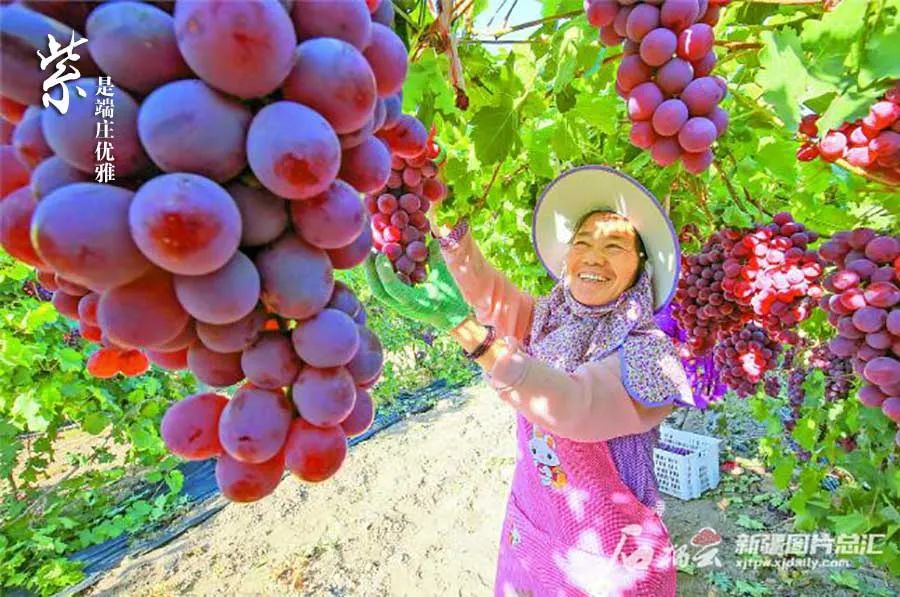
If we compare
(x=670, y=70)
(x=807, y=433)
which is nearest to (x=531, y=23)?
(x=670, y=70)

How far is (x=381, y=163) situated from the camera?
25.5 inches

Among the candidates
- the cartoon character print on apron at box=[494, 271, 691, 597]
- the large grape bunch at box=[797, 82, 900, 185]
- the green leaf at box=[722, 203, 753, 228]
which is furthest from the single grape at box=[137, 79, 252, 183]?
the green leaf at box=[722, 203, 753, 228]

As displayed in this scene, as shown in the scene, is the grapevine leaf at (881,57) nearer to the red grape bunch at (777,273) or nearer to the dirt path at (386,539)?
the red grape bunch at (777,273)

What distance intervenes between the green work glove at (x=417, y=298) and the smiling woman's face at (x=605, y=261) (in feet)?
1.82

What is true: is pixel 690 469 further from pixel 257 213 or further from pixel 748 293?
pixel 257 213

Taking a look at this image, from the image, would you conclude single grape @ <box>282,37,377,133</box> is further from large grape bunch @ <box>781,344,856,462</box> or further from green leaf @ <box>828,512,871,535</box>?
green leaf @ <box>828,512,871,535</box>

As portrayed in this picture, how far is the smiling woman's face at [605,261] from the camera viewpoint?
2088 mm

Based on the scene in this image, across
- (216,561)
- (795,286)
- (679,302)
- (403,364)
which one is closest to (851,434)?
(679,302)

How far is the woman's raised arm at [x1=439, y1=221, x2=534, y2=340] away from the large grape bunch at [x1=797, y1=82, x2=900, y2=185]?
1.42 m

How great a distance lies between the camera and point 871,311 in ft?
4.15

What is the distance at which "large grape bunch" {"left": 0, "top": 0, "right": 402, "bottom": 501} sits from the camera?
469 mm

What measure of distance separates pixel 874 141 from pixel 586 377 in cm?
98

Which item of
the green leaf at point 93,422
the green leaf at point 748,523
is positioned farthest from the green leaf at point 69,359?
the green leaf at point 748,523

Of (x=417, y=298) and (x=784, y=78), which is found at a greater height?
(x=784, y=78)
